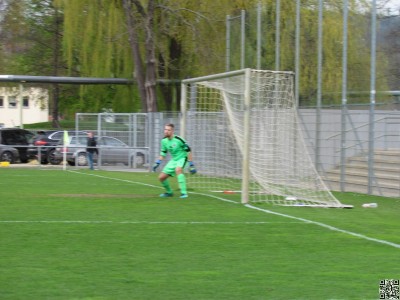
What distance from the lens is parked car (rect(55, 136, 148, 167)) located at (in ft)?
112

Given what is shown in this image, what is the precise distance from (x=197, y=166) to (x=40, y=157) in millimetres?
15208

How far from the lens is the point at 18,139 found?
3806cm

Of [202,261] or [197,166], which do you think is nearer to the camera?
[202,261]

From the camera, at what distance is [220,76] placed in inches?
717

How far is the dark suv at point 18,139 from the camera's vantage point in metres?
37.4

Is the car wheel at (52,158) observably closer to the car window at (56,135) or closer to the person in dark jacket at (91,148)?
the car window at (56,135)

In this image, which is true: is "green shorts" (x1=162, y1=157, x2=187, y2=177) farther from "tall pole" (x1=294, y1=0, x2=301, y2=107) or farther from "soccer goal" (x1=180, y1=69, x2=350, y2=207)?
"tall pole" (x1=294, y1=0, x2=301, y2=107)

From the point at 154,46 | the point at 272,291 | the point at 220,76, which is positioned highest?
the point at 154,46

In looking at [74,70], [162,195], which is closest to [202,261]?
[162,195]

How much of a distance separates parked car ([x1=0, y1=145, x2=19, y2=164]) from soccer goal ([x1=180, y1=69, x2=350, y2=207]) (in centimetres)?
1827

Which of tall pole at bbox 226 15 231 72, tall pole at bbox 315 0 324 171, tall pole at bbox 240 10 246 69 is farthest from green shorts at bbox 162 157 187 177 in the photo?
A: tall pole at bbox 226 15 231 72

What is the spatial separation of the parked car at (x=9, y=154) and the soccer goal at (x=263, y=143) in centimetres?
1827

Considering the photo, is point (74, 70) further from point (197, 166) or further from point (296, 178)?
point (296, 178)

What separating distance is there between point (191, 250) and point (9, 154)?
28619 mm
